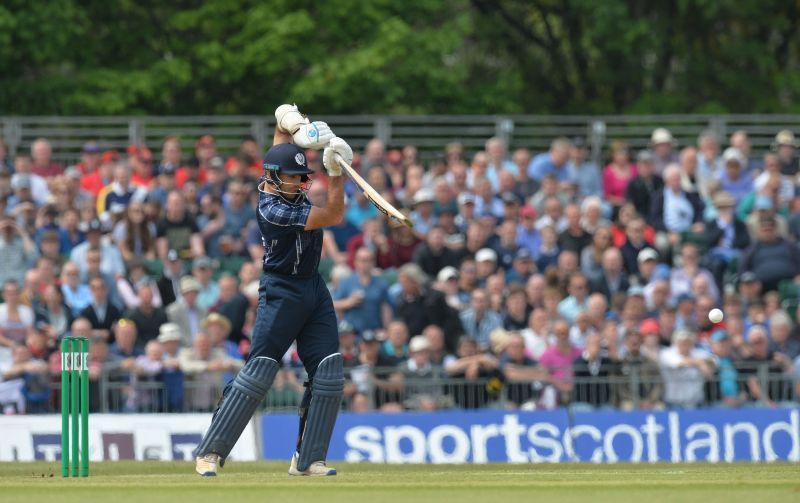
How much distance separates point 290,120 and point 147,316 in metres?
8.02

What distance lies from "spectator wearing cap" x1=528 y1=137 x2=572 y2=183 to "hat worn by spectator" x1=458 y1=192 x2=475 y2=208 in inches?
52.0

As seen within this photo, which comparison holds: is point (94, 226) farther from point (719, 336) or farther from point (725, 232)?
point (725, 232)

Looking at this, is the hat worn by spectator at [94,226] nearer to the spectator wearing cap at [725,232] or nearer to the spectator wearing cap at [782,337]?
the spectator wearing cap at [725,232]

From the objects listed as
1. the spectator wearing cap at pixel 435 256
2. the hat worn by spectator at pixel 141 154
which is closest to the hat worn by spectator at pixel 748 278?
the spectator wearing cap at pixel 435 256

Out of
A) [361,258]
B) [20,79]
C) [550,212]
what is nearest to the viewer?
[361,258]

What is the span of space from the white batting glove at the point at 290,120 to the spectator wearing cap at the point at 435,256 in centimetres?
912

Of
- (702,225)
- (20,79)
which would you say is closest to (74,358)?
(702,225)

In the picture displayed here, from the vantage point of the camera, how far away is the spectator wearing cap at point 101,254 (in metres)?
19.8

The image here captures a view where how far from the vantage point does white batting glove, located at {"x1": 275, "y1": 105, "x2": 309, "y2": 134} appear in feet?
37.4

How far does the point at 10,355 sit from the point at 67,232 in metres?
2.55

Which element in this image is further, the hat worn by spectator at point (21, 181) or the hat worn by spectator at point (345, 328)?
the hat worn by spectator at point (21, 181)

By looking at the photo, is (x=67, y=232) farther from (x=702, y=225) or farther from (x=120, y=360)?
(x=702, y=225)

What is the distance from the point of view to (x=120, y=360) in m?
18.4

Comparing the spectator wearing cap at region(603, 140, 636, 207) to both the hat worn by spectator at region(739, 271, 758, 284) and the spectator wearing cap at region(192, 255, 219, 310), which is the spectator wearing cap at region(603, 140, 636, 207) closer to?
the hat worn by spectator at region(739, 271, 758, 284)
